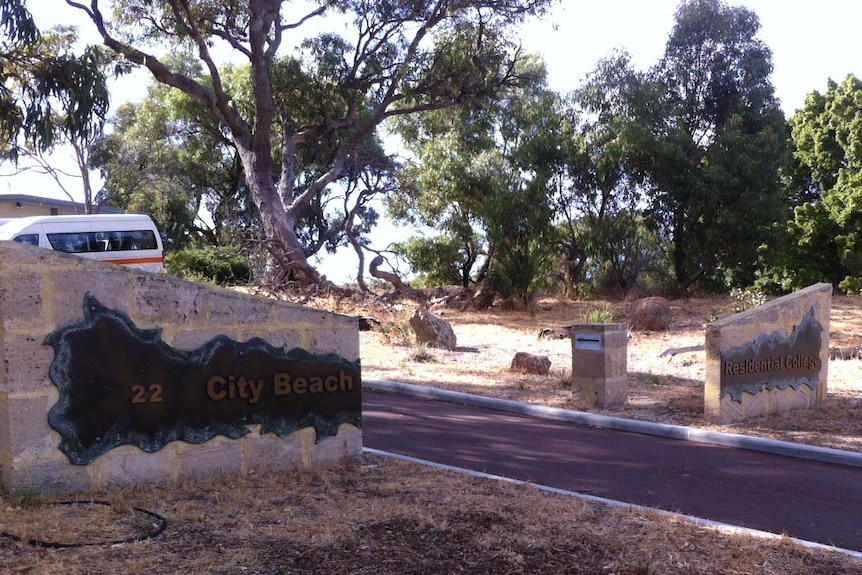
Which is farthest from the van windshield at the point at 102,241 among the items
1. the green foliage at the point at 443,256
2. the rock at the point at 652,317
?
the rock at the point at 652,317

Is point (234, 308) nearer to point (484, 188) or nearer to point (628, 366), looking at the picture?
point (628, 366)

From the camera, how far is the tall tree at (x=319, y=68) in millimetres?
23203

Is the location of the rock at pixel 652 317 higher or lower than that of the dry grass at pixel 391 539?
higher

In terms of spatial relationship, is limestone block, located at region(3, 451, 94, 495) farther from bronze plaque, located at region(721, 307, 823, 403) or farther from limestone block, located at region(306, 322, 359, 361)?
bronze plaque, located at region(721, 307, 823, 403)

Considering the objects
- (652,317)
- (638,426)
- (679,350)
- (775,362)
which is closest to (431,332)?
(679,350)

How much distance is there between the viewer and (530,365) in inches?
516

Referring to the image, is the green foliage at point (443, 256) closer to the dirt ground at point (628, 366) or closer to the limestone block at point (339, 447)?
the dirt ground at point (628, 366)

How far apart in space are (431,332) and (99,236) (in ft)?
38.4

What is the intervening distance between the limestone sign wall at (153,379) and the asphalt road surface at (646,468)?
5.36ft

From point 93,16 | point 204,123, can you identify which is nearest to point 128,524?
point 93,16

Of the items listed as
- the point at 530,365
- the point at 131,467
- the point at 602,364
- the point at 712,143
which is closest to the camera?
the point at 131,467

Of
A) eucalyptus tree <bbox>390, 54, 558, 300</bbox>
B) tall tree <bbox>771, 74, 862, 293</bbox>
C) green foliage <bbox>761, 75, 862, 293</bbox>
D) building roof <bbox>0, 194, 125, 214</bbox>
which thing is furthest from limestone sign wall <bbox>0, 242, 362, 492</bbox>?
building roof <bbox>0, 194, 125, 214</bbox>

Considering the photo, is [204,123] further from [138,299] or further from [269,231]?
[138,299]

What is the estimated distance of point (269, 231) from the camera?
24.2m
